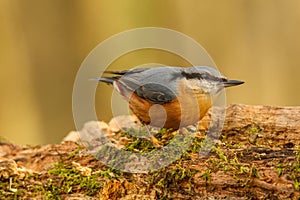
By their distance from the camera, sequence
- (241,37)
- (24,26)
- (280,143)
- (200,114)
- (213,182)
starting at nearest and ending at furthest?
(213,182)
(280,143)
(200,114)
(24,26)
(241,37)

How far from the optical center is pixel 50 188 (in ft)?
8.64

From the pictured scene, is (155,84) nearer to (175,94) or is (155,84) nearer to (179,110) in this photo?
(175,94)

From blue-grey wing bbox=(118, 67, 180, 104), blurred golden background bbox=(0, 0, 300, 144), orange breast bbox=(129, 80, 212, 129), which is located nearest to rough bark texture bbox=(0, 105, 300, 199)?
orange breast bbox=(129, 80, 212, 129)

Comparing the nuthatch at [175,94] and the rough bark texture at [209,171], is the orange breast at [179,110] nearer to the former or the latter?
the nuthatch at [175,94]

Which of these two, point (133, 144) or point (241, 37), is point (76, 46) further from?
point (133, 144)

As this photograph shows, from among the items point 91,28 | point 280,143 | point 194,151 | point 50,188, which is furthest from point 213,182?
point 91,28

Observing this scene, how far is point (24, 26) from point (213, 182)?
15.9ft

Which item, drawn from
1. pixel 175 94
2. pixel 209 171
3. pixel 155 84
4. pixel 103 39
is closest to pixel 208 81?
pixel 175 94

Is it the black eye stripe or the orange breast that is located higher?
the black eye stripe

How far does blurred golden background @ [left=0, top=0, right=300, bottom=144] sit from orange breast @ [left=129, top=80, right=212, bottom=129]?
358cm

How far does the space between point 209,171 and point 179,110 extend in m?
0.78

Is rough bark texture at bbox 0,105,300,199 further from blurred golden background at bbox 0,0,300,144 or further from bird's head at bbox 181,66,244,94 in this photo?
blurred golden background at bbox 0,0,300,144

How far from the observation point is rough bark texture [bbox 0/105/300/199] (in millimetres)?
2211

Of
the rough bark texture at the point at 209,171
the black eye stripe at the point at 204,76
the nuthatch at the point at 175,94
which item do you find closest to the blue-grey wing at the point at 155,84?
the nuthatch at the point at 175,94
